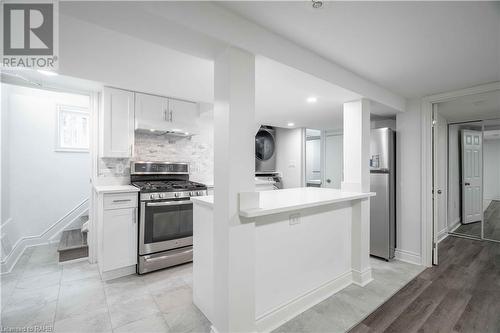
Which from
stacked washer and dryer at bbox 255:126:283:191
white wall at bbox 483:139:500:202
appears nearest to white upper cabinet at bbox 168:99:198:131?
stacked washer and dryer at bbox 255:126:283:191

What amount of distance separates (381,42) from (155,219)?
2.91 metres

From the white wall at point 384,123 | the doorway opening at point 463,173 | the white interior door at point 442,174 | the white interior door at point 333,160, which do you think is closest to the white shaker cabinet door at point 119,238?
the white wall at point 384,123

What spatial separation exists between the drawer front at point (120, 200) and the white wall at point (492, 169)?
8.29 m

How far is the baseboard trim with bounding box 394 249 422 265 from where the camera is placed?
10.0 feet

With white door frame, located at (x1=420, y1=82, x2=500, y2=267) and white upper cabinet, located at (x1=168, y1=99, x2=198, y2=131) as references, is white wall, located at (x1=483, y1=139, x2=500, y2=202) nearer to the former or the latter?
white door frame, located at (x1=420, y1=82, x2=500, y2=267)

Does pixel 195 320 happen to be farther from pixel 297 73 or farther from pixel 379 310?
pixel 297 73

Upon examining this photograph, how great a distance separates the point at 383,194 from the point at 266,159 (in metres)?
2.68

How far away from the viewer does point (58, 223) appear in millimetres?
3600

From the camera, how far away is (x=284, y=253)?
191 centimetres

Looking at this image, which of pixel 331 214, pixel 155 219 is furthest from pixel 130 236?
pixel 331 214

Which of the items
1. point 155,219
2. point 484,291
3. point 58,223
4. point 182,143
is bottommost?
point 484,291

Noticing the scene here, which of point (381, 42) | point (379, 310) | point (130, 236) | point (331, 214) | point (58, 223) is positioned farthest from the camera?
point (58, 223)

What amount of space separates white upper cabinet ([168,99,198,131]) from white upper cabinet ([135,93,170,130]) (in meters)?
0.09

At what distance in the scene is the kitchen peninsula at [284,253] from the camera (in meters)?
1.74
